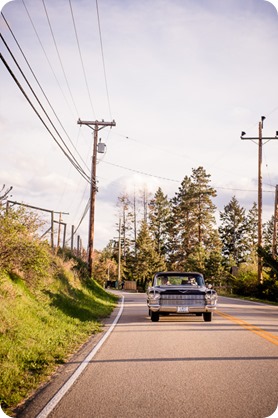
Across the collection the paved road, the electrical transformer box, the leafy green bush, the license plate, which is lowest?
the paved road

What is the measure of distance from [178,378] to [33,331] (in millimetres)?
4724

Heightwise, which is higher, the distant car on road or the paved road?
the distant car on road

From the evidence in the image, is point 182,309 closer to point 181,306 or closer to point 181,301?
point 181,306

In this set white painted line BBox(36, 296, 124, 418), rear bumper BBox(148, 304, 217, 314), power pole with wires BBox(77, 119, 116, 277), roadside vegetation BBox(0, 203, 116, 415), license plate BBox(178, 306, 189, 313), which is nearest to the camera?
white painted line BBox(36, 296, 124, 418)

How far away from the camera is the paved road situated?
18.6ft

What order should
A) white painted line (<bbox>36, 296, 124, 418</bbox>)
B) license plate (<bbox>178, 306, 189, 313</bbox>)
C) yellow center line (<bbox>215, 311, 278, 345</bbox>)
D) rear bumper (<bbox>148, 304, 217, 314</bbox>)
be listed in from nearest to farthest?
white painted line (<bbox>36, 296, 124, 418</bbox>) → yellow center line (<bbox>215, 311, 278, 345</bbox>) → rear bumper (<bbox>148, 304, 217, 314</bbox>) → license plate (<bbox>178, 306, 189, 313</bbox>)

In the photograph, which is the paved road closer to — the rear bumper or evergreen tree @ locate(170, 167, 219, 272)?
the rear bumper

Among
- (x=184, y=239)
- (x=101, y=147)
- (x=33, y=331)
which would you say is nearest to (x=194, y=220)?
(x=184, y=239)

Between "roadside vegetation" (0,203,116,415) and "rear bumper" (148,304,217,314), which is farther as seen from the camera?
"rear bumper" (148,304,217,314)

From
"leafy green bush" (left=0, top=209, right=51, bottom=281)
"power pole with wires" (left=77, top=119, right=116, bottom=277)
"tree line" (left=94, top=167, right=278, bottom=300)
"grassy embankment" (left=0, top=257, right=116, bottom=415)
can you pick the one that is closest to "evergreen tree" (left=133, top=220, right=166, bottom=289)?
"tree line" (left=94, top=167, right=278, bottom=300)

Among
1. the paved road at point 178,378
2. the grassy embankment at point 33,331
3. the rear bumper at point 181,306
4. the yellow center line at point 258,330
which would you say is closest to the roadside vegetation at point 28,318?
the grassy embankment at point 33,331

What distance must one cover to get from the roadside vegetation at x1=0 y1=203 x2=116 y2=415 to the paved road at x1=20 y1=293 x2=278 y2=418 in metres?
0.74

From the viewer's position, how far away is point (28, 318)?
1196cm

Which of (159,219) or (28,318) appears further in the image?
(159,219)
